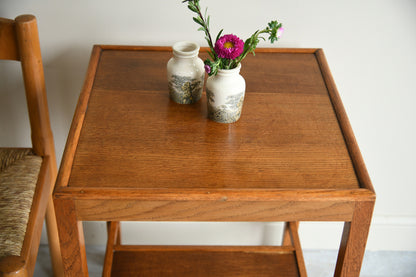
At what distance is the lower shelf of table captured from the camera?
1253mm

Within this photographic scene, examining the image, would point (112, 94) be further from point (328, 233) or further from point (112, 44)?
point (328, 233)

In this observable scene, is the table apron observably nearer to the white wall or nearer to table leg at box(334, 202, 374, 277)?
table leg at box(334, 202, 374, 277)

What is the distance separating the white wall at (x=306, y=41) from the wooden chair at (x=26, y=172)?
0.61ft

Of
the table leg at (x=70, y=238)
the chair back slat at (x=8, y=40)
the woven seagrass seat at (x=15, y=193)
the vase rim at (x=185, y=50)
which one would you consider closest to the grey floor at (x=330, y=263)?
the woven seagrass seat at (x=15, y=193)

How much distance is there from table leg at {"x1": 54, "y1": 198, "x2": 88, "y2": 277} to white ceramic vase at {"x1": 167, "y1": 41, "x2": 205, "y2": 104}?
343mm

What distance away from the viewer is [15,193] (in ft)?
3.47

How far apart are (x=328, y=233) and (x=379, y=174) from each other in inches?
11.0

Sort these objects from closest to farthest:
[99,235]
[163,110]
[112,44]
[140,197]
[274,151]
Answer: [140,197]
[274,151]
[163,110]
[112,44]
[99,235]

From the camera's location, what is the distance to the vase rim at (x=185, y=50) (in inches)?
38.3

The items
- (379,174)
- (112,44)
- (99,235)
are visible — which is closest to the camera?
(112,44)

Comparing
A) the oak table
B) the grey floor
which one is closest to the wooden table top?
the oak table

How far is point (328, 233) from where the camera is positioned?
5.34ft

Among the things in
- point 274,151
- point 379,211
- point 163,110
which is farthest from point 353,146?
point 379,211

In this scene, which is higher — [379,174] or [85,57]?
[85,57]
